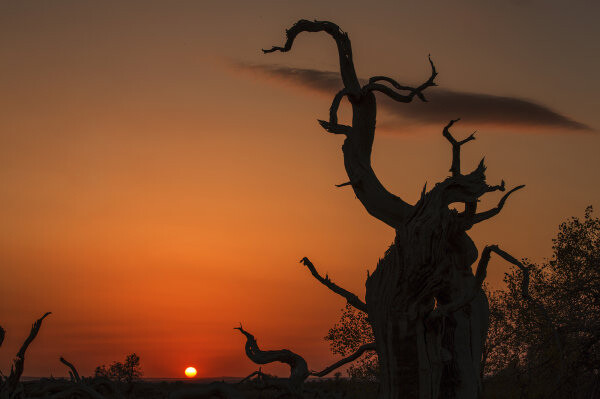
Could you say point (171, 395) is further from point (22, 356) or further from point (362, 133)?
point (362, 133)

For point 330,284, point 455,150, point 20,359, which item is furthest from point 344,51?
point 20,359

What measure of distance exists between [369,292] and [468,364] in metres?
2.06

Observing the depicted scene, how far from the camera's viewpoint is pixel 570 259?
33656mm

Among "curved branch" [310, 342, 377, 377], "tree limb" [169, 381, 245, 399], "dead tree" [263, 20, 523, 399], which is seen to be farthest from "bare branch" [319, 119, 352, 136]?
"tree limb" [169, 381, 245, 399]

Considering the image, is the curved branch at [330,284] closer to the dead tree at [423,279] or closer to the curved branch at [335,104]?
the dead tree at [423,279]

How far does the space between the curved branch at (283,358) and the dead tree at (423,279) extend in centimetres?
216

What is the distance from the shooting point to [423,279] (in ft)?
39.8

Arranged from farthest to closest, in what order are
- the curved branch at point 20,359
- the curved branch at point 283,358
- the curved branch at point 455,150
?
the curved branch at point 283,358 → the curved branch at point 455,150 → the curved branch at point 20,359

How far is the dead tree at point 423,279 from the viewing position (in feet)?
39.6

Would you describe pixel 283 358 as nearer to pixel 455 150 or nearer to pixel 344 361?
pixel 344 361

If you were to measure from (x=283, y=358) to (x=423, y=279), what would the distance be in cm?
404

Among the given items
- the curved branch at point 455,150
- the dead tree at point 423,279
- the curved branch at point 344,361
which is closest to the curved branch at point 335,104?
the dead tree at point 423,279

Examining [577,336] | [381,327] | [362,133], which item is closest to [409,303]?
[381,327]

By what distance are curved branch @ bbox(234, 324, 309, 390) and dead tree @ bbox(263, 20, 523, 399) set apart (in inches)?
84.9
